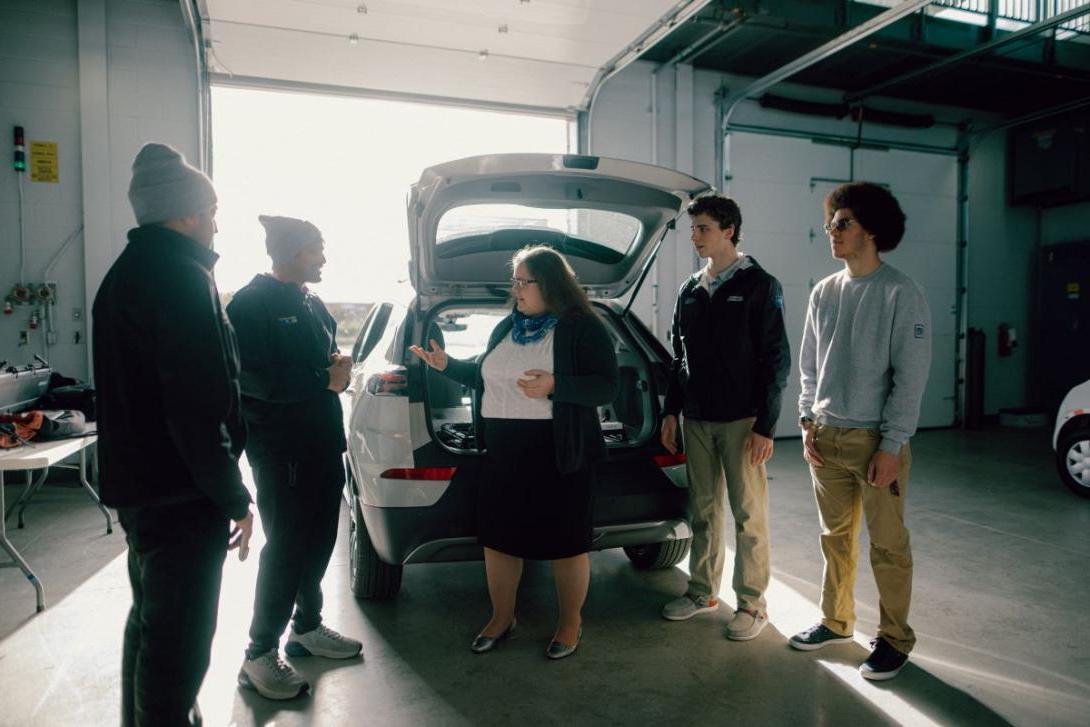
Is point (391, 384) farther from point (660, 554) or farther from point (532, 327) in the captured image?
point (660, 554)

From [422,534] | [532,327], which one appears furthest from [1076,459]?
[422,534]

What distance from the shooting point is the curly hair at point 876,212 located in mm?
2242

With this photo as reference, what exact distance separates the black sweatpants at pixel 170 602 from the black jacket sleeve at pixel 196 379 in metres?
0.09

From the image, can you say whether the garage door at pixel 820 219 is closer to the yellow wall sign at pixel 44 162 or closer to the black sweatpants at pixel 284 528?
the black sweatpants at pixel 284 528

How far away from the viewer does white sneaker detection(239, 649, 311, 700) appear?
2.12 meters

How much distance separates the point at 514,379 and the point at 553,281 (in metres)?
0.35

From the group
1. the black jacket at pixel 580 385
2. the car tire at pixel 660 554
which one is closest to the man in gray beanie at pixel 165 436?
the black jacket at pixel 580 385

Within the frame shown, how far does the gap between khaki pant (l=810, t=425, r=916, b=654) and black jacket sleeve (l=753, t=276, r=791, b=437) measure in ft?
0.61

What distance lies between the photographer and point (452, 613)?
2.77 meters

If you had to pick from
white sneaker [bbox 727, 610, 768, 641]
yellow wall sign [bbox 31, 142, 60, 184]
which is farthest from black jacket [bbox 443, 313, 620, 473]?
yellow wall sign [bbox 31, 142, 60, 184]

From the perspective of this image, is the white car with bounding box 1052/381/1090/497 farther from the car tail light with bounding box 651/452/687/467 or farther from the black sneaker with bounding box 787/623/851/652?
the car tail light with bounding box 651/452/687/467

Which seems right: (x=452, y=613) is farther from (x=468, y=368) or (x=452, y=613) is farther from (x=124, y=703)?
(x=124, y=703)

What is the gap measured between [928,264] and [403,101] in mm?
6053

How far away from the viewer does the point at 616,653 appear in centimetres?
244
